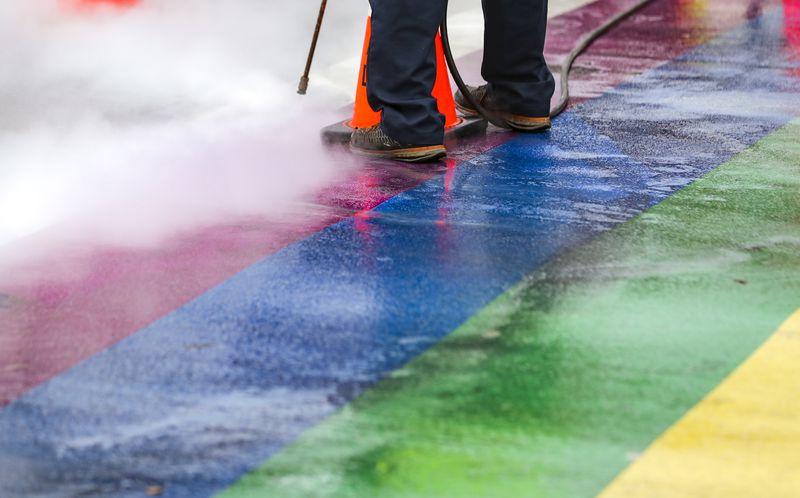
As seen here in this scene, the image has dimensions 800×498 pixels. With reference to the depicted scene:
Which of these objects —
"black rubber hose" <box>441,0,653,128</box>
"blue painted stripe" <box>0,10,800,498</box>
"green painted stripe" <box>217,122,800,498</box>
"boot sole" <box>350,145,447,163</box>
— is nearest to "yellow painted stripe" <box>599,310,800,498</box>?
"green painted stripe" <box>217,122,800,498</box>

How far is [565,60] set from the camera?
5805 mm

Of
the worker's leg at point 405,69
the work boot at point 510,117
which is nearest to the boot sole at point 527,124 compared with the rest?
the work boot at point 510,117

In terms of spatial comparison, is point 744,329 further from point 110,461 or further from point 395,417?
point 110,461

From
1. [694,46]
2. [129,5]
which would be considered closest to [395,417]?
[694,46]

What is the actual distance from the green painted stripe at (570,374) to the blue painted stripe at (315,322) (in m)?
0.08

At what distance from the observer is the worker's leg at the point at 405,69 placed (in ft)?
13.5

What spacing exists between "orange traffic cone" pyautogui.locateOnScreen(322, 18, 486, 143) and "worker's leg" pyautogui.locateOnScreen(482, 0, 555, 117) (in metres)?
0.16

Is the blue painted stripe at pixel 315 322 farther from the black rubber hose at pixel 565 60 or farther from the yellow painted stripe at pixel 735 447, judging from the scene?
the yellow painted stripe at pixel 735 447

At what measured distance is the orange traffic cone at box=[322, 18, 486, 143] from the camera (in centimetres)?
455

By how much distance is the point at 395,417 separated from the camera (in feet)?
7.90

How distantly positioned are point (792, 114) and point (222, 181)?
93.8 inches

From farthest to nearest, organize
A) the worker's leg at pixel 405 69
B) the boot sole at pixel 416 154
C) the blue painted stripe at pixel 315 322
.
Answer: the boot sole at pixel 416 154
the worker's leg at pixel 405 69
the blue painted stripe at pixel 315 322

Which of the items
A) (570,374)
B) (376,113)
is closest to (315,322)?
(570,374)

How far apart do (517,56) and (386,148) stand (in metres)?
0.70
